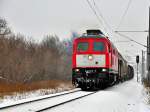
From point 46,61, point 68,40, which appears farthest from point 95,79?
point 68,40

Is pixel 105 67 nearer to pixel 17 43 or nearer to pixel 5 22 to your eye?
pixel 17 43

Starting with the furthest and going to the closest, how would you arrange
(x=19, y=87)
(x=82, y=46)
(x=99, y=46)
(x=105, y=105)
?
(x=19, y=87), (x=82, y=46), (x=99, y=46), (x=105, y=105)

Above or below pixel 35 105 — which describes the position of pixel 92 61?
above

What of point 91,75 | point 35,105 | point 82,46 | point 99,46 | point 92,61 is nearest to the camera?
point 35,105

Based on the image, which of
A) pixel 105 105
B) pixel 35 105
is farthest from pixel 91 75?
pixel 35 105

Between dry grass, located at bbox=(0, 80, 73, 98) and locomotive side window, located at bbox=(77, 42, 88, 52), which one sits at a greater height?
locomotive side window, located at bbox=(77, 42, 88, 52)

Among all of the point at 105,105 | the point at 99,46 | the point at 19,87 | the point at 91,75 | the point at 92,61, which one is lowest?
the point at 19,87

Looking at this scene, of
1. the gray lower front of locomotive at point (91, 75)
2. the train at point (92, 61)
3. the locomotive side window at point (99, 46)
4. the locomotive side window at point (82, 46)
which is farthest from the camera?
the locomotive side window at point (82, 46)

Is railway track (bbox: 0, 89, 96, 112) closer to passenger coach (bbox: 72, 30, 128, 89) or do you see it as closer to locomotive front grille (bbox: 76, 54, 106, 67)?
passenger coach (bbox: 72, 30, 128, 89)

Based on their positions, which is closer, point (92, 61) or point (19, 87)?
point (92, 61)

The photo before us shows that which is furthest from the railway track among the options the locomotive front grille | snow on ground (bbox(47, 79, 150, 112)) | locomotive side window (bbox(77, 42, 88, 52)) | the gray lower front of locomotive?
locomotive side window (bbox(77, 42, 88, 52))

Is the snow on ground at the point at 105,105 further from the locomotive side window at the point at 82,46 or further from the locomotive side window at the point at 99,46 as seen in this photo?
the locomotive side window at the point at 82,46

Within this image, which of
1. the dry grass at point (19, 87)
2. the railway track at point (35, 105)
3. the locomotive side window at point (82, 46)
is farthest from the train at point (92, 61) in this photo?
the railway track at point (35, 105)

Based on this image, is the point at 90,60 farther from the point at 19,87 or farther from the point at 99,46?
the point at 19,87
